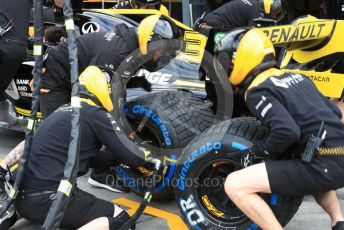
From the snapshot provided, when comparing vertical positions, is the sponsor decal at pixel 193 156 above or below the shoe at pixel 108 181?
above

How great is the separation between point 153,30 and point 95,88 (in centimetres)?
126

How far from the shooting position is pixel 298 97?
10.5ft

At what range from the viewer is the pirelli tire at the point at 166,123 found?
412 centimetres

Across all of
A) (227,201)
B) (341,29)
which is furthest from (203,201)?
(341,29)

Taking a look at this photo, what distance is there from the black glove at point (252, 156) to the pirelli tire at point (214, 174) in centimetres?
5

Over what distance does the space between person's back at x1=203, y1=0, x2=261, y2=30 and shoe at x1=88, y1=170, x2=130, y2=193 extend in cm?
216

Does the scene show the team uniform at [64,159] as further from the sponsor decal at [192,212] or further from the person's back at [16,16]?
the person's back at [16,16]

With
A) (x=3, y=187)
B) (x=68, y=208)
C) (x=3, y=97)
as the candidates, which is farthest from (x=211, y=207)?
(x=3, y=97)

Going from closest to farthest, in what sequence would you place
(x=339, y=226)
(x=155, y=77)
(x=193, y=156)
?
(x=339, y=226)
(x=193, y=156)
(x=155, y=77)

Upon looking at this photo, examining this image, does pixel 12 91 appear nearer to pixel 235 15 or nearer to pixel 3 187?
pixel 3 187

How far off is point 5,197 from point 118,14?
2.48m

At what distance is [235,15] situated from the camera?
604 cm

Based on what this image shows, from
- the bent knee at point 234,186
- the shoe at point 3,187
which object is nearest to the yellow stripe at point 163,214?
the bent knee at point 234,186

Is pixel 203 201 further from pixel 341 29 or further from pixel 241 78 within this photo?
pixel 341 29
